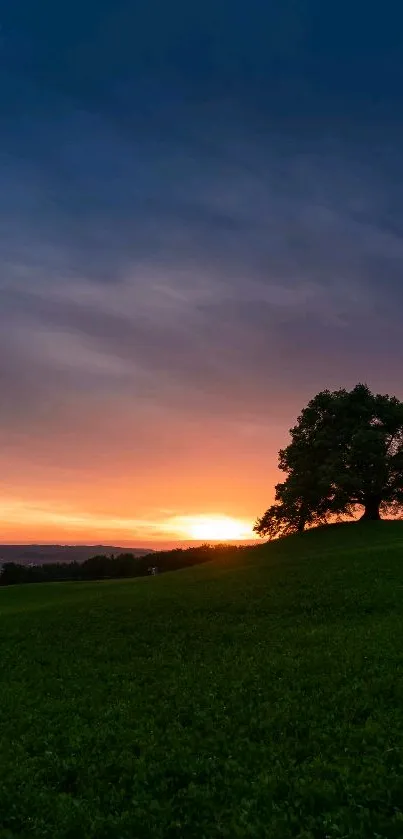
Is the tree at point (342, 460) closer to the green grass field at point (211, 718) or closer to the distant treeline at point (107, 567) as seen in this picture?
the distant treeline at point (107, 567)

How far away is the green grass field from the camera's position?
11.8 m

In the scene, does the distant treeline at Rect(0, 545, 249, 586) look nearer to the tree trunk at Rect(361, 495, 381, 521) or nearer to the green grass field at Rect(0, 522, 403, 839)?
the tree trunk at Rect(361, 495, 381, 521)

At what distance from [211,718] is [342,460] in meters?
60.1

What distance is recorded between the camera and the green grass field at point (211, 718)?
38.8 ft

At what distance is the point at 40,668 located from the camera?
25062mm

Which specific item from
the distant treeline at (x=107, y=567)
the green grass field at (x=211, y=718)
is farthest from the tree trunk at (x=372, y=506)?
the green grass field at (x=211, y=718)

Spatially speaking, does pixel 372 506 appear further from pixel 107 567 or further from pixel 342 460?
pixel 107 567

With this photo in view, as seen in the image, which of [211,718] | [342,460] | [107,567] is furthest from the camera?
[107,567]

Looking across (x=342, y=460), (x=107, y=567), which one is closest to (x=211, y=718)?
(x=342, y=460)

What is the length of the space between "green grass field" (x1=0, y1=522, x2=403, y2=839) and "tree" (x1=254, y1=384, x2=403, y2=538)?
3978 centimetres

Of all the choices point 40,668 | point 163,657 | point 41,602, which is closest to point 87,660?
point 40,668

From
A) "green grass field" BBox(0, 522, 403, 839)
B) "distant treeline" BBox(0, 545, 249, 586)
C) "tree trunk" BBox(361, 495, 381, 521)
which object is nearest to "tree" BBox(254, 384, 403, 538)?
"tree trunk" BBox(361, 495, 381, 521)

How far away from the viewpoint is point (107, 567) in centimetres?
11350

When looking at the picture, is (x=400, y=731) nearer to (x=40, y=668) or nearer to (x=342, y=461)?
(x=40, y=668)
